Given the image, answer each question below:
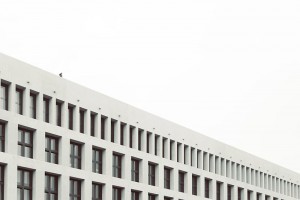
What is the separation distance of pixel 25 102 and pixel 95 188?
10.8 m

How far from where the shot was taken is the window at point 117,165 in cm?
6494

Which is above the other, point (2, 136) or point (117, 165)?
point (117, 165)

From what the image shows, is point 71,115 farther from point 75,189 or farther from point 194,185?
point 194,185

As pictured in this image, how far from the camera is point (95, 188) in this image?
62.5m

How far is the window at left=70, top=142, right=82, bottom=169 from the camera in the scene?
5981 centimetres

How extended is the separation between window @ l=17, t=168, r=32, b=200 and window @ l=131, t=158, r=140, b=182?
13867 millimetres

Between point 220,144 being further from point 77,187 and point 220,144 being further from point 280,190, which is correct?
point 77,187

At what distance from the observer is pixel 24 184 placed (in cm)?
5441

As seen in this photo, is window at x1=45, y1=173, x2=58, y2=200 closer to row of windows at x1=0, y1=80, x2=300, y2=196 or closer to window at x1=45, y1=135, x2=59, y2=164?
window at x1=45, y1=135, x2=59, y2=164

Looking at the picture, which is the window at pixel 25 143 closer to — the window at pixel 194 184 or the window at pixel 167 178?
the window at pixel 167 178

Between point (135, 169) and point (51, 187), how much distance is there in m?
11.9

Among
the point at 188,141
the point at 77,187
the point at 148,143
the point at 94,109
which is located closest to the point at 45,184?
the point at 77,187

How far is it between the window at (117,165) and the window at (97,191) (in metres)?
2.18

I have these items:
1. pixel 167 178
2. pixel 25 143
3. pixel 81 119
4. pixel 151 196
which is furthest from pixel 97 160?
pixel 167 178
